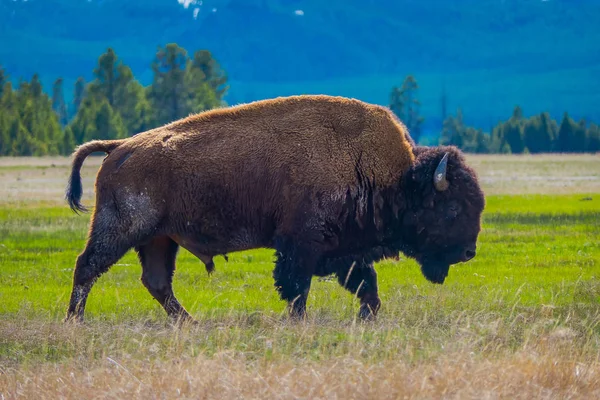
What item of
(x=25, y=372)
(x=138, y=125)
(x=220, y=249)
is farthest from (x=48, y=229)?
(x=138, y=125)

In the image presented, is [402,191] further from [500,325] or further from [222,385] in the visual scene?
[222,385]

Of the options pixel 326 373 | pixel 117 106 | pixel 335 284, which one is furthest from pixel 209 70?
pixel 326 373

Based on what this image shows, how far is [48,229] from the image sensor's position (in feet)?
65.8

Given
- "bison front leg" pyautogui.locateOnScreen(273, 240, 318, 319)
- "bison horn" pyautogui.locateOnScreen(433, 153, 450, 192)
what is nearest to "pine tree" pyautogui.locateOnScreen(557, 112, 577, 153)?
"bison horn" pyautogui.locateOnScreen(433, 153, 450, 192)

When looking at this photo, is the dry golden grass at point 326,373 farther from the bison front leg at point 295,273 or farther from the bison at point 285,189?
the bison at point 285,189

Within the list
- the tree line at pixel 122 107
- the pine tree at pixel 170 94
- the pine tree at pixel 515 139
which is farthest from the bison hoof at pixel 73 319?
the pine tree at pixel 515 139

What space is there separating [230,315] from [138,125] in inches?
3555

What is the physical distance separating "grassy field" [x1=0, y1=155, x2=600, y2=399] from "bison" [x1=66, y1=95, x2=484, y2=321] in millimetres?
621

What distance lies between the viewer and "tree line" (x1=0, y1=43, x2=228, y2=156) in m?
92.4

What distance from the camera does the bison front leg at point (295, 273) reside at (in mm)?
9336

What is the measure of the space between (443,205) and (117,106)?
97.1 m

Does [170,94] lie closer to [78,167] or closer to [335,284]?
[335,284]

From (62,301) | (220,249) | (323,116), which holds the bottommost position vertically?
(62,301)

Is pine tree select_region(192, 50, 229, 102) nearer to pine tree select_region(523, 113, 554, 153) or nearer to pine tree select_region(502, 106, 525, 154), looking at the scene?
pine tree select_region(502, 106, 525, 154)
